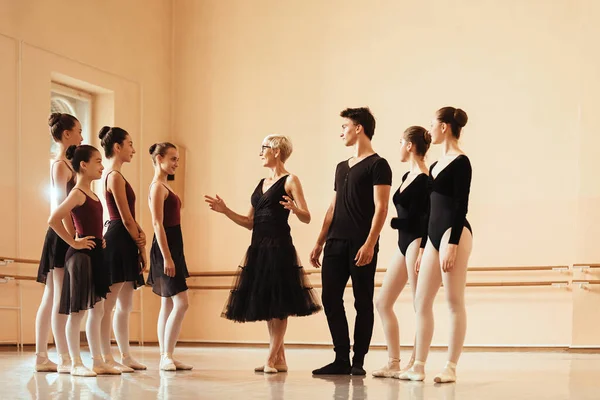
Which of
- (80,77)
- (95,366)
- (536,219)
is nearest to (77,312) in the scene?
(95,366)

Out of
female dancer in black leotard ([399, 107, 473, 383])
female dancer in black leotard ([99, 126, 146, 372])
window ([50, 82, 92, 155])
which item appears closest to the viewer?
female dancer in black leotard ([399, 107, 473, 383])

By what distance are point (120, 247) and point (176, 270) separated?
0.36 meters

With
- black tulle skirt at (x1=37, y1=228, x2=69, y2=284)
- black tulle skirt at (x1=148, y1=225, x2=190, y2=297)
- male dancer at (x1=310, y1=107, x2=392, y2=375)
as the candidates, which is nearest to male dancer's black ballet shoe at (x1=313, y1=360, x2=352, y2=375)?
male dancer at (x1=310, y1=107, x2=392, y2=375)

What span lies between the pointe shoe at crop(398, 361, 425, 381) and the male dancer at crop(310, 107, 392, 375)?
33cm

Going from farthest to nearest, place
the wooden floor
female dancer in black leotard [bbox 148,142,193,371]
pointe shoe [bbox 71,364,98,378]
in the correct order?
female dancer in black leotard [bbox 148,142,193,371], pointe shoe [bbox 71,364,98,378], the wooden floor

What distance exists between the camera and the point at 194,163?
857 centimetres

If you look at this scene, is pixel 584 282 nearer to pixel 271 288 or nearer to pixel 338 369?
pixel 338 369

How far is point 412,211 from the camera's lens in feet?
14.7

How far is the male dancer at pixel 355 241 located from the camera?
457 cm

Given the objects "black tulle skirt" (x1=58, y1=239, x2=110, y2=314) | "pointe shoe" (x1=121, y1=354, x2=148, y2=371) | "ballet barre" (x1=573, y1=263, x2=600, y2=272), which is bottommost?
"pointe shoe" (x1=121, y1=354, x2=148, y2=371)

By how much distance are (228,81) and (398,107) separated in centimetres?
183

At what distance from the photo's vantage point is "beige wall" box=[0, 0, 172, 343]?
676 centimetres

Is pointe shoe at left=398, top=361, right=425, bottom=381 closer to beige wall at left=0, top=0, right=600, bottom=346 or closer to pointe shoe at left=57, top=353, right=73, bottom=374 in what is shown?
pointe shoe at left=57, top=353, right=73, bottom=374

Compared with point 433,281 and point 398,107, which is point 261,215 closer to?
→ point 433,281
